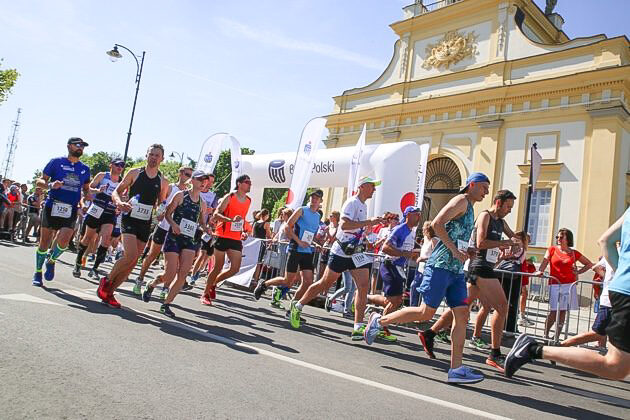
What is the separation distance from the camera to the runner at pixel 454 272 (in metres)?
4.59

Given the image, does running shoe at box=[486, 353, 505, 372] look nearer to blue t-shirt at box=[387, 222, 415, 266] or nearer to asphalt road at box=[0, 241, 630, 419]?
asphalt road at box=[0, 241, 630, 419]

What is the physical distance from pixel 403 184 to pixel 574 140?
11.0 m

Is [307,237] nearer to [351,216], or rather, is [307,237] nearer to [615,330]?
[351,216]

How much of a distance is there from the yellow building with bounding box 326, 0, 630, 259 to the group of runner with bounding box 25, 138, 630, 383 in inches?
498

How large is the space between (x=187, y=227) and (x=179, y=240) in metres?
0.22

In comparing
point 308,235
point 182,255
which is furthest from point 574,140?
point 182,255

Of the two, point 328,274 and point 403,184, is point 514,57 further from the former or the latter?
point 328,274

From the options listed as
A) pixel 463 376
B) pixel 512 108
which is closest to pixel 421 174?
pixel 463 376

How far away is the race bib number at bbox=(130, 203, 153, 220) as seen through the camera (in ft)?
20.7

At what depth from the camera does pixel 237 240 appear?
7.97 meters

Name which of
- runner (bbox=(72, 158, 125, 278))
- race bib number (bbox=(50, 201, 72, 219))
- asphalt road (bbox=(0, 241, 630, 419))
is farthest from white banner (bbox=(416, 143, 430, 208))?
race bib number (bbox=(50, 201, 72, 219))

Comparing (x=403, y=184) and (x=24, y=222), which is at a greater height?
(x=403, y=184)

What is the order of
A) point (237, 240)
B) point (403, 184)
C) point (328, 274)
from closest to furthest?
point (328, 274)
point (237, 240)
point (403, 184)

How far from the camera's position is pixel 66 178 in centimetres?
738
